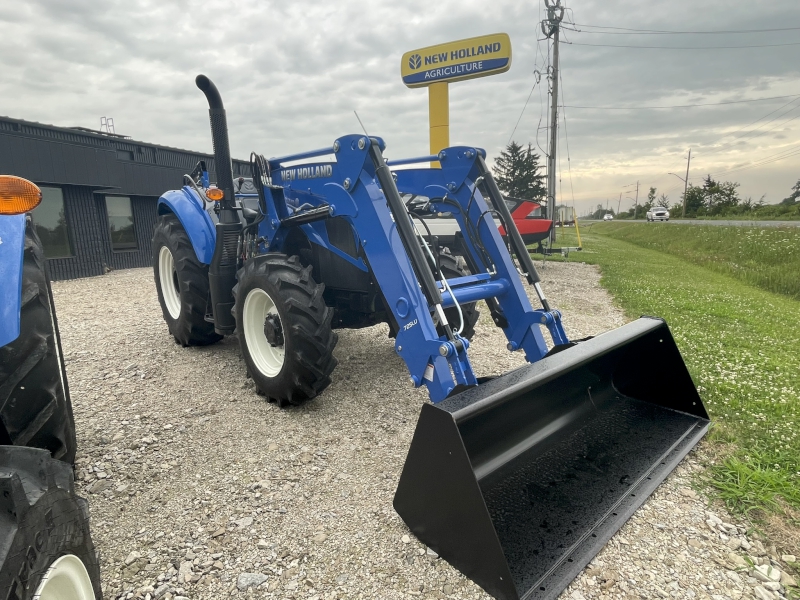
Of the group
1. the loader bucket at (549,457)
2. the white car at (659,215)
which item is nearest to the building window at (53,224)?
the loader bucket at (549,457)

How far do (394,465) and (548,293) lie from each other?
663 cm

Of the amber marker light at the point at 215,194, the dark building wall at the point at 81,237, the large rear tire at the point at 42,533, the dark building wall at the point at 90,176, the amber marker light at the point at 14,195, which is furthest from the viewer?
the dark building wall at the point at 81,237

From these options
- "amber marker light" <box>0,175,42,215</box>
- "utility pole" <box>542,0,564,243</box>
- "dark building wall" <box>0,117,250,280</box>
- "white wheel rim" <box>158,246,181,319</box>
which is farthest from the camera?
"utility pole" <box>542,0,564,243</box>

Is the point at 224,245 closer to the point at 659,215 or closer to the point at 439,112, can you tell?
the point at 439,112

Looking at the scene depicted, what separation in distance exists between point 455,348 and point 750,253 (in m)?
14.2

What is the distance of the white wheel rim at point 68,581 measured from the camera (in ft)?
4.08

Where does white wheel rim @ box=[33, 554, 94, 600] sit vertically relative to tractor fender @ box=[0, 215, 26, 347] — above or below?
below

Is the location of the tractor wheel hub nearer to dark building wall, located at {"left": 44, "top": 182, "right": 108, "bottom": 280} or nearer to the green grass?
dark building wall, located at {"left": 44, "top": 182, "right": 108, "bottom": 280}

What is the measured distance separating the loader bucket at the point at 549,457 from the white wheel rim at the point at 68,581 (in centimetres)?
114

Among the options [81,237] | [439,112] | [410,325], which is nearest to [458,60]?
[439,112]

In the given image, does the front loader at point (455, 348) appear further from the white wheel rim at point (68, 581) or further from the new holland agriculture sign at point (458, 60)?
the new holland agriculture sign at point (458, 60)

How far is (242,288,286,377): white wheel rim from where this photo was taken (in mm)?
3574

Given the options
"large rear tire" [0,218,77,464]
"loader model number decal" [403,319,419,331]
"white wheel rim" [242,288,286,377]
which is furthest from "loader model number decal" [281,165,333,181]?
"large rear tire" [0,218,77,464]

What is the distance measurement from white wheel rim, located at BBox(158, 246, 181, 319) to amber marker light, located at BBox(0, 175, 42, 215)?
3893 millimetres
